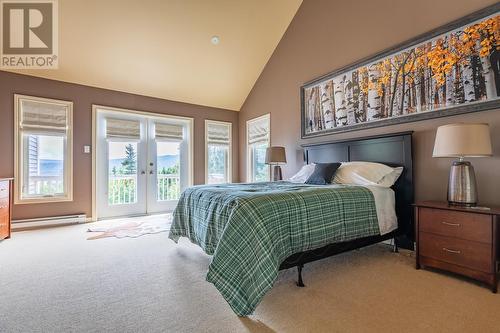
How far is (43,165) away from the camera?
4.15 metres

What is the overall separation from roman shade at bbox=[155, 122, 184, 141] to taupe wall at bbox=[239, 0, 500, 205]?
167 centimetres

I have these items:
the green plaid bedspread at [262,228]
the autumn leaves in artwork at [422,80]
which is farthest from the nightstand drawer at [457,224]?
the autumn leaves in artwork at [422,80]

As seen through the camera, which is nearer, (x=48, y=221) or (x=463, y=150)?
(x=463, y=150)

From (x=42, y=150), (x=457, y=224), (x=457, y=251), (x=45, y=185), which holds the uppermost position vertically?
(x=42, y=150)

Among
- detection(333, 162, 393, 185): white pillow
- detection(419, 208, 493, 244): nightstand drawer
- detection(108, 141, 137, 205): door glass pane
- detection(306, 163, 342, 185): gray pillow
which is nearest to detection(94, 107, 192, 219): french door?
detection(108, 141, 137, 205): door glass pane

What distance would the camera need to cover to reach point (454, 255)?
2.08 meters

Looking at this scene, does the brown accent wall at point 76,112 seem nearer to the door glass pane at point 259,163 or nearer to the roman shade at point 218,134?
the roman shade at point 218,134

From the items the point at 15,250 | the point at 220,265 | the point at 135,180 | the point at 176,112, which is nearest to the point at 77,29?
the point at 176,112

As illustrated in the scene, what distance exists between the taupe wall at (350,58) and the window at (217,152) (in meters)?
0.74

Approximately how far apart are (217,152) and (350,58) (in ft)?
12.0

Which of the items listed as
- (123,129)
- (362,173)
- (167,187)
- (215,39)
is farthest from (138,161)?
(362,173)

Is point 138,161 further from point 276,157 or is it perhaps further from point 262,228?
point 262,228

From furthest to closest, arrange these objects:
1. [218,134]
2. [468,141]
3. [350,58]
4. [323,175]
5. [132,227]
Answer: [218,134], [132,227], [350,58], [323,175], [468,141]

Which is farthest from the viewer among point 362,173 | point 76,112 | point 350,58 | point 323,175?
point 76,112
